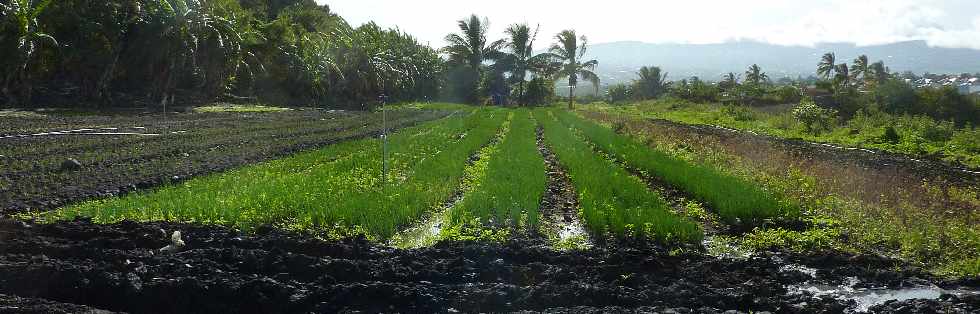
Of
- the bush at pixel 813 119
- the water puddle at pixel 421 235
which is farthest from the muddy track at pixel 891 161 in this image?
the water puddle at pixel 421 235

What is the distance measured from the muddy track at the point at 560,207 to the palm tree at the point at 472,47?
33846 millimetres

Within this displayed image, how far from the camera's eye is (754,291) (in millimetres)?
4645

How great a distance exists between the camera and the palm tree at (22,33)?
1672 cm

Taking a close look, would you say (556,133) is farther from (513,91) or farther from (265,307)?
(513,91)

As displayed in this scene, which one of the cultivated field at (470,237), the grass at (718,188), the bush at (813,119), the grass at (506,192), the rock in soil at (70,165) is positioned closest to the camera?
the cultivated field at (470,237)

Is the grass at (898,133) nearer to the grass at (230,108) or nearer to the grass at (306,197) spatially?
the grass at (306,197)

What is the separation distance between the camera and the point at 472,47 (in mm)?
44375

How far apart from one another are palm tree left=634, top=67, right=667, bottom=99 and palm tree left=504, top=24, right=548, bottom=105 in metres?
22.0

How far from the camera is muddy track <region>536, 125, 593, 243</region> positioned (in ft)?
22.1

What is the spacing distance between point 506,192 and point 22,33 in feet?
54.8

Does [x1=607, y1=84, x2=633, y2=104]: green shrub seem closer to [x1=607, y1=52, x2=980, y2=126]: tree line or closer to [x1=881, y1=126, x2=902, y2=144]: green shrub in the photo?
[x1=607, y1=52, x2=980, y2=126]: tree line

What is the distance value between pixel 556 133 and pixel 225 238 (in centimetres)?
1282

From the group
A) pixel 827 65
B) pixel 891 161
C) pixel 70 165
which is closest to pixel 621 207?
pixel 70 165

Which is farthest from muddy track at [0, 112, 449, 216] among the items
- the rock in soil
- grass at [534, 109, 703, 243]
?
grass at [534, 109, 703, 243]
